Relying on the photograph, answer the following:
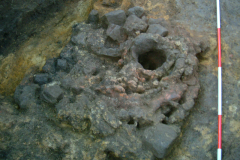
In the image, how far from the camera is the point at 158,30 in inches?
101

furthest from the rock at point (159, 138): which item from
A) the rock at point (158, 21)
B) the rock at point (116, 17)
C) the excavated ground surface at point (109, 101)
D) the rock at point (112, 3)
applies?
the rock at point (112, 3)

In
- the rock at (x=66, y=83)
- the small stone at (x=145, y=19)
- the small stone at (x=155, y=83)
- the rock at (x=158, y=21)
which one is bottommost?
the small stone at (x=155, y=83)

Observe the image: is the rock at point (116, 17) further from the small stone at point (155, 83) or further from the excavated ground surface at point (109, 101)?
the small stone at point (155, 83)

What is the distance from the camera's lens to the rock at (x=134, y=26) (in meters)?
2.63

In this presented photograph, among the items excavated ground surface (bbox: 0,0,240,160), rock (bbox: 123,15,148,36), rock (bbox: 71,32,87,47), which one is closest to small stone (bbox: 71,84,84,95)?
excavated ground surface (bbox: 0,0,240,160)

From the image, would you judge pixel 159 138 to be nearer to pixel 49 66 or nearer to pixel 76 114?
pixel 76 114

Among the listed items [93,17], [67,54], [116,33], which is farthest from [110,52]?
[93,17]

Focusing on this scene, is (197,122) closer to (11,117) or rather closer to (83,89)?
(83,89)

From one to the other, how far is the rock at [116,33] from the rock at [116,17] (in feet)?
0.33

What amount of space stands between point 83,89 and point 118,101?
0.37 meters

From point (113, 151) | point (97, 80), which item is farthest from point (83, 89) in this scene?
point (113, 151)

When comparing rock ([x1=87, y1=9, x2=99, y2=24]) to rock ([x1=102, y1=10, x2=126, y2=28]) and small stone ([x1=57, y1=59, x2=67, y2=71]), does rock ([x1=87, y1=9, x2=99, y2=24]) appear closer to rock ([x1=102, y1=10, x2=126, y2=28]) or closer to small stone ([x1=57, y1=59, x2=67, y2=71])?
rock ([x1=102, y1=10, x2=126, y2=28])

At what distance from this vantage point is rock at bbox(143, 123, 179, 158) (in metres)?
1.90

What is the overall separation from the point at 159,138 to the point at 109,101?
56 cm
